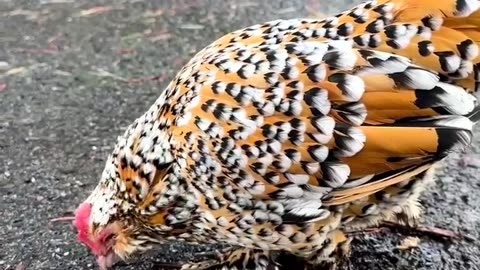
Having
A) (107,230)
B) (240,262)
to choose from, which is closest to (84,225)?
(107,230)

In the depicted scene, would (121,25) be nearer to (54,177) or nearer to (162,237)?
(54,177)

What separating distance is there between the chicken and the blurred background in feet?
1.48

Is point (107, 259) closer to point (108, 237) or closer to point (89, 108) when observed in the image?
point (108, 237)

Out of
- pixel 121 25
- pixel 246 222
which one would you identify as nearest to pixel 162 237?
pixel 246 222

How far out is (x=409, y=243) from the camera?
312 cm

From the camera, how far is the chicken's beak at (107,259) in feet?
9.32

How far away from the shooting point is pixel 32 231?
317cm

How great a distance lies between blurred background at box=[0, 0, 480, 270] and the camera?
3086 millimetres

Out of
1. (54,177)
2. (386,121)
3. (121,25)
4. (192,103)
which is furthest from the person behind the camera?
(121,25)

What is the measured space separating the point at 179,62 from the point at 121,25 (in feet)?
2.25

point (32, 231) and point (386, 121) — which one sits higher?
point (386, 121)

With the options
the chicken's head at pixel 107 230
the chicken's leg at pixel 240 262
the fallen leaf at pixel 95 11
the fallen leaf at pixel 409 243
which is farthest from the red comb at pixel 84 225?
the fallen leaf at pixel 95 11

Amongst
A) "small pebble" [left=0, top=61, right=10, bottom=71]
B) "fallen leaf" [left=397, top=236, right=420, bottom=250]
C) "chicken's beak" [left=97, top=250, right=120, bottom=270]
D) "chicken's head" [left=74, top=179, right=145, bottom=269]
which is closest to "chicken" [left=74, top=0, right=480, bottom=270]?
"chicken's head" [left=74, top=179, right=145, bottom=269]

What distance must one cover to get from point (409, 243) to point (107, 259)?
1167 millimetres
